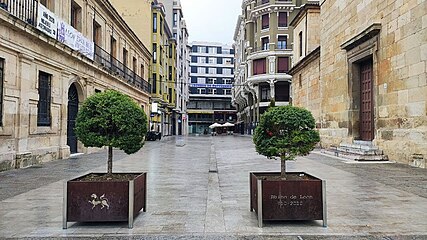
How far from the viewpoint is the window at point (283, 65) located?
153ft

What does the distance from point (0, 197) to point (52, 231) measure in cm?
300

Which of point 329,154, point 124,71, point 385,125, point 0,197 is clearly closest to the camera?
point 0,197

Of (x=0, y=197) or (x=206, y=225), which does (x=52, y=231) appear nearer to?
(x=206, y=225)

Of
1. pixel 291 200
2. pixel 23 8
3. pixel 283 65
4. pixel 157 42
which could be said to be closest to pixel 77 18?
pixel 23 8

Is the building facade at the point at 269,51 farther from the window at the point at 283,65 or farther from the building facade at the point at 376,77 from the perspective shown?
the building facade at the point at 376,77

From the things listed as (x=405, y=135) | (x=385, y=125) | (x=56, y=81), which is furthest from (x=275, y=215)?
(x=56, y=81)

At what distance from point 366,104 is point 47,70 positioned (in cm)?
1367

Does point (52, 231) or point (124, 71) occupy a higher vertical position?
point (124, 71)

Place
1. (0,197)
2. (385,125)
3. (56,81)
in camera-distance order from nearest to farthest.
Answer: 1. (0,197)
2. (385,125)
3. (56,81)

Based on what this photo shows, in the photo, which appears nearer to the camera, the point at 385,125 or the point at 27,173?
the point at 27,173

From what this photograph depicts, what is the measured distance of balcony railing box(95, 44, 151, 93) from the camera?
21484mm

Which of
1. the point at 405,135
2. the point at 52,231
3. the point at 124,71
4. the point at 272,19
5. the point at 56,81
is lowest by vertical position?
the point at 52,231

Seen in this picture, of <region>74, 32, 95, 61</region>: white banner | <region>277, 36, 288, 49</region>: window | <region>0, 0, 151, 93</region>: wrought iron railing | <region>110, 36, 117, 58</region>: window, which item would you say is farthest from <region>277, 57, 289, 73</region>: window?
<region>74, 32, 95, 61</region>: white banner

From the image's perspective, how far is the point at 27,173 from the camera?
10.8 meters
